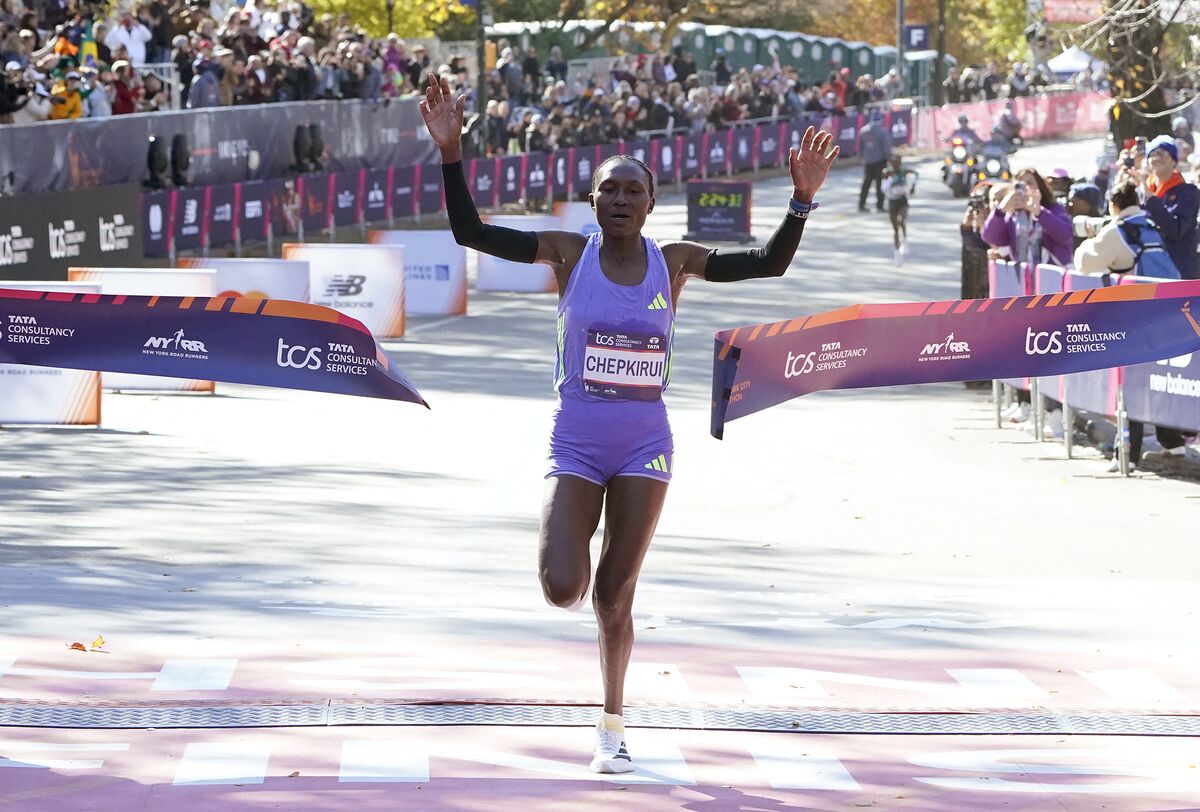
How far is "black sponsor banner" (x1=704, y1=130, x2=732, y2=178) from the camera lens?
47125 mm

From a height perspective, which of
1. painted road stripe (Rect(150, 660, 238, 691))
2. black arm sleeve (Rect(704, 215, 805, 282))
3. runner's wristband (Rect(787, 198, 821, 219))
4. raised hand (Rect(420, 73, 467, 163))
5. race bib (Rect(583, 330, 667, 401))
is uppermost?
raised hand (Rect(420, 73, 467, 163))

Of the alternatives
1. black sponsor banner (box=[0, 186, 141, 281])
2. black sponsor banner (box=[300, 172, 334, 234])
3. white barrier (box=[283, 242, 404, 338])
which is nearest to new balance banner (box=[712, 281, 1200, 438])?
white barrier (box=[283, 242, 404, 338])

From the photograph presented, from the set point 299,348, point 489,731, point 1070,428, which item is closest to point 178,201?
point 1070,428

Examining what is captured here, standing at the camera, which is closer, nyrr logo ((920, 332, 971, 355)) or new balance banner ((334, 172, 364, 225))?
nyrr logo ((920, 332, 971, 355))

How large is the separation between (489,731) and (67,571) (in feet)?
13.7

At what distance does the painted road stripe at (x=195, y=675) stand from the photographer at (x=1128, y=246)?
26.2 ft

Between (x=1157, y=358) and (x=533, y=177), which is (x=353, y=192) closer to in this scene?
(x=533, y=177)

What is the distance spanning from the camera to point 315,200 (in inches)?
1266

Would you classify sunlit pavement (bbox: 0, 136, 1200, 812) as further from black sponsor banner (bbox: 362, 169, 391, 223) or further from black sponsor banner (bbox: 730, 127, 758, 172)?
black sponsor banner (bbox: 730, 127, 758, 172)

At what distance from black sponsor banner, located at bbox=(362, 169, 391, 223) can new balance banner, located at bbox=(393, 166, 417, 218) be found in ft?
0.65

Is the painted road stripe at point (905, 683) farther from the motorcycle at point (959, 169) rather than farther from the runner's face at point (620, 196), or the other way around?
the motorcycle at point (959, 169)

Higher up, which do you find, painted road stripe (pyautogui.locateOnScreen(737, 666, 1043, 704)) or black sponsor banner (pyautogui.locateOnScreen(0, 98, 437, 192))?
black sponsor banner (pyautogui.locateOnScreen(0, 98, 437, 192))

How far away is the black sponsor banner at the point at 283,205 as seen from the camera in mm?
30578

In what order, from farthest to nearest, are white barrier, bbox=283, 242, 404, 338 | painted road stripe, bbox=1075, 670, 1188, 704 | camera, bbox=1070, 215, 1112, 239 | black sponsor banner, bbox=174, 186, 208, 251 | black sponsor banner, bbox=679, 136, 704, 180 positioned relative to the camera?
black sponsor banner, bbox=679, 136, 704, 180, black sponsor banner, bbox=174, 186, 208, 251, white barrier, bbox=283, 242, 404, 338, camera, bbox=1070, 215, 1112, 239, painted road stripe, bbox=1075, 670, 1188, 704
